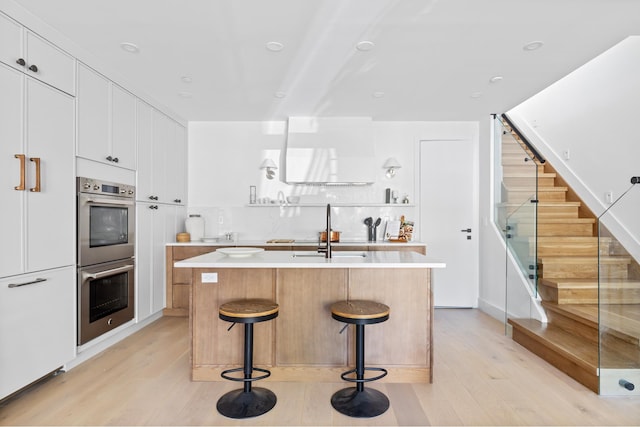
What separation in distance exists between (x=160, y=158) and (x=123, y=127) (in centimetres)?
76

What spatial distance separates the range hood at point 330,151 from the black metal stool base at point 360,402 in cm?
272

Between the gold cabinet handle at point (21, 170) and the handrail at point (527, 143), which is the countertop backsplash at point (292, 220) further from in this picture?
the gold cabinet handle at point (21, 170)

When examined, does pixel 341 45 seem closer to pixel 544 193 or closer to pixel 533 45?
pixel 533 45

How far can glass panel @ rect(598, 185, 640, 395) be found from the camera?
235 cm

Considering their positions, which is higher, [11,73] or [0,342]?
[11,73]

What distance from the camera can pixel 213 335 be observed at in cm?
256

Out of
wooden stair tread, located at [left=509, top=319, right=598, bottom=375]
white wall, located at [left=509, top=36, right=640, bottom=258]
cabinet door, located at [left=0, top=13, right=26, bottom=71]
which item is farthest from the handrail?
cabinet door, located at [left=0, top=13, right=26, bottom=71]

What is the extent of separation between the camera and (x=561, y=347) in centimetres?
275

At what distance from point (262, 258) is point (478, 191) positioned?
3345 millimetres

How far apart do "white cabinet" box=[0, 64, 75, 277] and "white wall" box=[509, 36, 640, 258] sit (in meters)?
3.85

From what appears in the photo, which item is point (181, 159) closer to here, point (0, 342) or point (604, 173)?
point (0, 342)

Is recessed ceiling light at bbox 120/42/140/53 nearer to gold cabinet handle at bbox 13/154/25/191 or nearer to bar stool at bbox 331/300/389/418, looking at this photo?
gold cabinet handle at bbox 13/154/25/191

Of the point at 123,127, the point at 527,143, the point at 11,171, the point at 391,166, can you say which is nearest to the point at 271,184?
the point at 391,166

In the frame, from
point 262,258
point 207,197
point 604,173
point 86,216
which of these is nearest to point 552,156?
point 604,173
